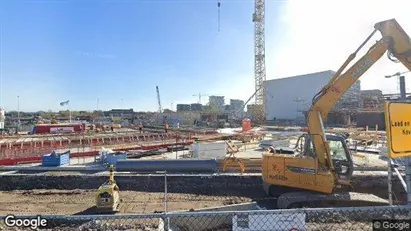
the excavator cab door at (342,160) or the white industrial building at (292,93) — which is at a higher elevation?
the white industrial building at (292,93)

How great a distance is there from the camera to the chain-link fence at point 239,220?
380 cm

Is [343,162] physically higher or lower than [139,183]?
higher

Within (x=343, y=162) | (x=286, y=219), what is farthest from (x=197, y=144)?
(x=286, y=219)

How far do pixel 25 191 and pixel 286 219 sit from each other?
1252cm

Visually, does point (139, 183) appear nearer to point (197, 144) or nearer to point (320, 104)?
point (197, 144)

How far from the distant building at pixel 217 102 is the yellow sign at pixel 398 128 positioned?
379 feet

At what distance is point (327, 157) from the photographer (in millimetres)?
9281

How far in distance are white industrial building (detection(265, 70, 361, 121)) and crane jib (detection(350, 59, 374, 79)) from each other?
5657 cm

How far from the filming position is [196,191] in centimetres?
1279

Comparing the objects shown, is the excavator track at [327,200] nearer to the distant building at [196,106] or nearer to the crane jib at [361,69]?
the crane jib at [361,69]

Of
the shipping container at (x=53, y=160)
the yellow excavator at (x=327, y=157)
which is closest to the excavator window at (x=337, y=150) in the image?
the yellow excavator at (x=327, y=157)

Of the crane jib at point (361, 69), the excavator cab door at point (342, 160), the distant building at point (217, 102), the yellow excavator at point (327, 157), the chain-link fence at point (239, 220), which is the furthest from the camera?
the distant building at point (217, 102)

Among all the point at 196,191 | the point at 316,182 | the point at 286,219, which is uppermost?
the point at 286,219

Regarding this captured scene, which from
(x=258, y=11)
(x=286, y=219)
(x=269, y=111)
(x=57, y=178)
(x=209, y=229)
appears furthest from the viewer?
(x=269, y=111)
